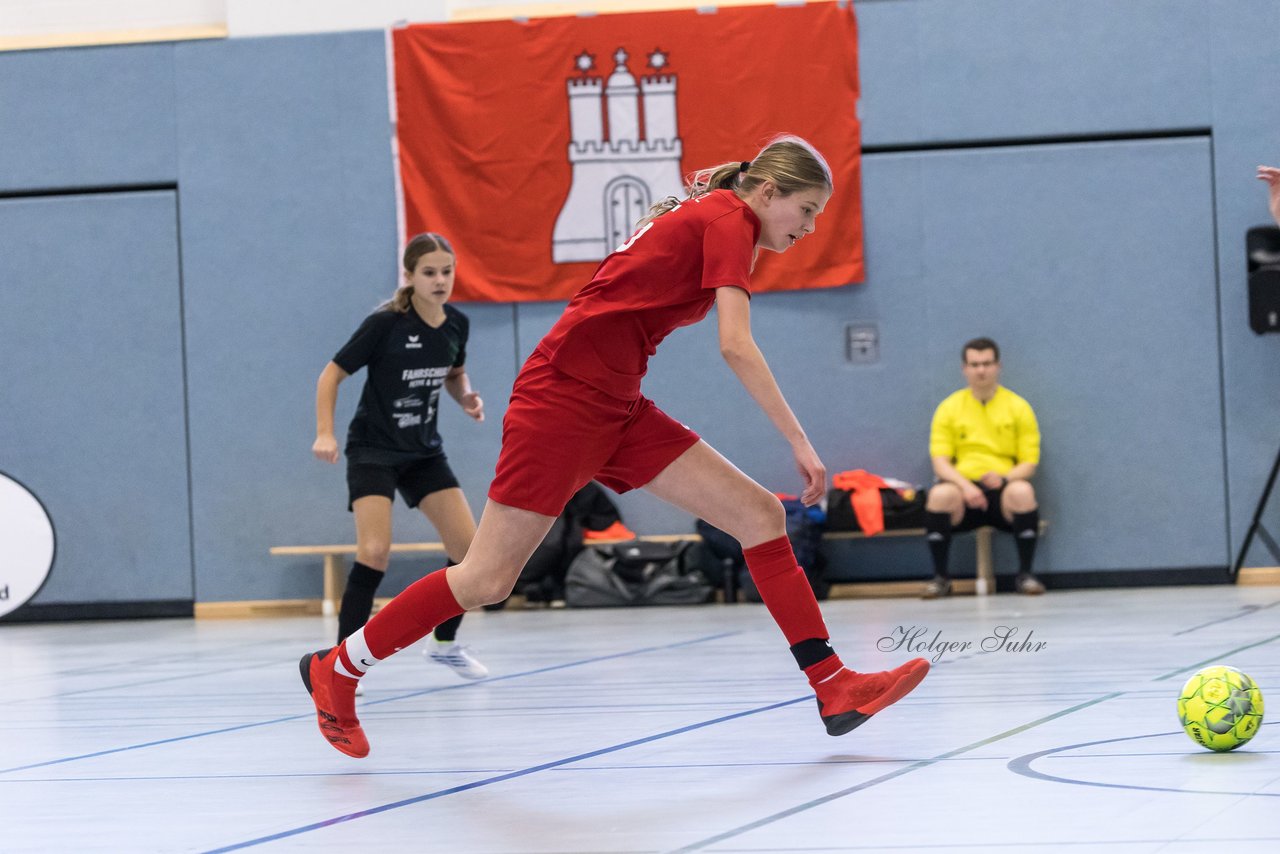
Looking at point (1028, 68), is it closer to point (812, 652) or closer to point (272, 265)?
point (272, 265)

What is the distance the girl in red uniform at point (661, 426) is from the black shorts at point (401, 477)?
1.83m

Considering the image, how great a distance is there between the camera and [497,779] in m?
3.65

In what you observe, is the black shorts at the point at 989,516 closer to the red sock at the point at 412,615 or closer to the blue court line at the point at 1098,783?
the blue court line at the point at 1098,783

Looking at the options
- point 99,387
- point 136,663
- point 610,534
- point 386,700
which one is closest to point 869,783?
point 386,700

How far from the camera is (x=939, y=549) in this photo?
9742 mm

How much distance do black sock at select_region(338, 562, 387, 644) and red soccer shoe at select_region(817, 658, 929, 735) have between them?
2.26 m

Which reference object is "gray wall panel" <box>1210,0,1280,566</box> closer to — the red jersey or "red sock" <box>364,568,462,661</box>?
the red jersey

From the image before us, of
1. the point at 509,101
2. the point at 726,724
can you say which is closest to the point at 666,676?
the point at 726,724

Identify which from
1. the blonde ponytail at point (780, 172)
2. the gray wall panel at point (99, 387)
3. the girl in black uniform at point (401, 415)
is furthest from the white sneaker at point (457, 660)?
the gray wall panel at point (99, 387)

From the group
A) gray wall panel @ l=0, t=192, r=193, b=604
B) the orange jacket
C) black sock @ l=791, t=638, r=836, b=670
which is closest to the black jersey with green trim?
black sock @ l=791, t=638, r=836, b=670

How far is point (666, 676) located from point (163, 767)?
87.7 inches

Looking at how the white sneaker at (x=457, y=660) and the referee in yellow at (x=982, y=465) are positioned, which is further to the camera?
the referee in yellow at (x=982, y=465)

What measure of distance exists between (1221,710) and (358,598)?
3139 mm

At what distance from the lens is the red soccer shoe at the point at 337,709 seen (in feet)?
13.0
